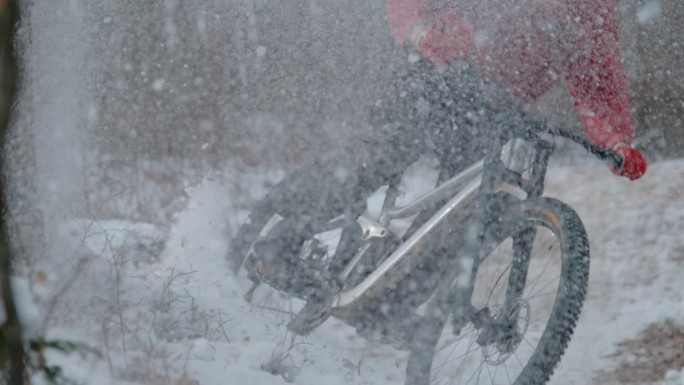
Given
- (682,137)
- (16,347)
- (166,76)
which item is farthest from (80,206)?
(16,347)

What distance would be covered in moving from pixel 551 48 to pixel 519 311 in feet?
7.04

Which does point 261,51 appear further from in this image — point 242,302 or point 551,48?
point 242,302

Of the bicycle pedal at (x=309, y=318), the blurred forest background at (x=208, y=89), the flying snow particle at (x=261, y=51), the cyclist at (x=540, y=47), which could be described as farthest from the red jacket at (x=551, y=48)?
the flying snow particle at (x=261, y=51)

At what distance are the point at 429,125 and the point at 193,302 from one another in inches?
51.0

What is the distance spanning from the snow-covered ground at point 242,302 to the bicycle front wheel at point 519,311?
0.40 metres

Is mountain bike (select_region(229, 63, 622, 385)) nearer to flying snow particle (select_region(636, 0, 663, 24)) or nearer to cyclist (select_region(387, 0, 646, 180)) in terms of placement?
cyclist (select_region(387, 0, 646, 180))

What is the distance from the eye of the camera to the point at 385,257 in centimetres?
288

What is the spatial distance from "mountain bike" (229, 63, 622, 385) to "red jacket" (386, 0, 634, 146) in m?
0.30

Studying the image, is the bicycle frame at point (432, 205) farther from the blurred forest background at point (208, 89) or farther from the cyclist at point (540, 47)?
the blurred forest background at point (208, 89)

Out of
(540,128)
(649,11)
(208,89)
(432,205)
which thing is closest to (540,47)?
(649,11)

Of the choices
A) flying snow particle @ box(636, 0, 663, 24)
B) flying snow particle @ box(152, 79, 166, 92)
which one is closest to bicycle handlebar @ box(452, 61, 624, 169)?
flying snow particle @ box(636, 0, 663, 24)

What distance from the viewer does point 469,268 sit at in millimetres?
2514

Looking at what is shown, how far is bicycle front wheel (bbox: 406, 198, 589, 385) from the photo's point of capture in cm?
222

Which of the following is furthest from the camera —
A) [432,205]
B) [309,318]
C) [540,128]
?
[309,318]
